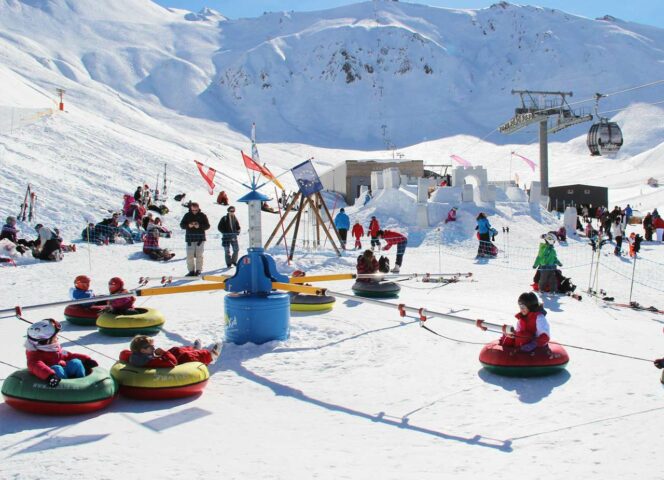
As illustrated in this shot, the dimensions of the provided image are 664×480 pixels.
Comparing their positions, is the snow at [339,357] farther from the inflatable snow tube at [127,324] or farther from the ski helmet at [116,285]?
the ski helmet at [116,285]

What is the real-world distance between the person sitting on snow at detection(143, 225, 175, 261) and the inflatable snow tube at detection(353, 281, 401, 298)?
6.55 m

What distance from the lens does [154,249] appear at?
17.1 metres

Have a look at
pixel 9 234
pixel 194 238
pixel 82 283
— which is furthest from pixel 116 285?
pixel 9 234

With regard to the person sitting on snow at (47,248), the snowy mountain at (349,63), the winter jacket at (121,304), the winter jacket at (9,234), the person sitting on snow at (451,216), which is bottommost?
the winter jacket at (121,304)

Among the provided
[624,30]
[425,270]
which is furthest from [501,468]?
[624,30]

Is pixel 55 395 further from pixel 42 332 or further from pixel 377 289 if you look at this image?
pixel 377 289

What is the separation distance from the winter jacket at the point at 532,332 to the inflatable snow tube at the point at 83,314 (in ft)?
20.6

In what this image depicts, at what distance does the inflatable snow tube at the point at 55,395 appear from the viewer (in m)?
6.04

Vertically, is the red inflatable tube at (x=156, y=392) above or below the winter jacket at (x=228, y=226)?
below

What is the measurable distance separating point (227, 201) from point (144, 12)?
127 metres

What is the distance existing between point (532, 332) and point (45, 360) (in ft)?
17.6

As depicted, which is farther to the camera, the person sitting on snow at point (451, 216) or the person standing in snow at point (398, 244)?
the person sitting on snow at point (451, 216)

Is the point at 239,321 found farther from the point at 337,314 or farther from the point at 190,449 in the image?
the point at 190,449

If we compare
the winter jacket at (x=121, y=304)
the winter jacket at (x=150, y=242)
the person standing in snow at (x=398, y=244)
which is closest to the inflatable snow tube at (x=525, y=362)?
the winter jacket at (x=121, y=304)
